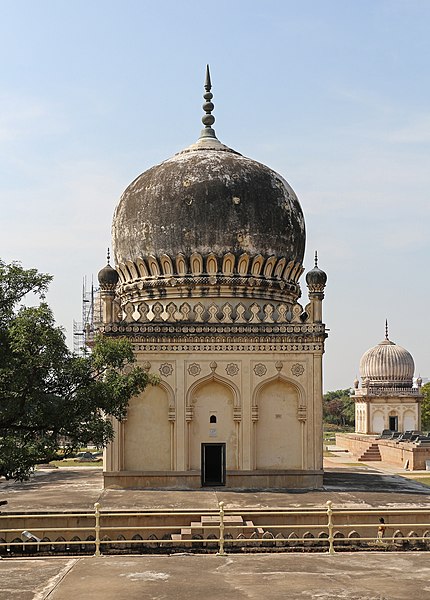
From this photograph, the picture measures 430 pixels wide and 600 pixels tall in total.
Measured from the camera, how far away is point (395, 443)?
34.7 m

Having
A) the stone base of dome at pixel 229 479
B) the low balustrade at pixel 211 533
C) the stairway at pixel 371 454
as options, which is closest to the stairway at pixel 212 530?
the low balustrade at pixel 211 533

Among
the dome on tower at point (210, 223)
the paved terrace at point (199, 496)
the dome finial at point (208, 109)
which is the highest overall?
the dome finial at point (208, 109)

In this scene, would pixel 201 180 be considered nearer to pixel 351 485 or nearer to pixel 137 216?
pixel 137 216

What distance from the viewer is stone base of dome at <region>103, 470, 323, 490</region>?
59.2 feet

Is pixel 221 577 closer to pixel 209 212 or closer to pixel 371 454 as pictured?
pixel 209 212

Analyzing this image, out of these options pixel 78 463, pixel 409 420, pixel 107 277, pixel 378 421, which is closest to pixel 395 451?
pixel 378 421

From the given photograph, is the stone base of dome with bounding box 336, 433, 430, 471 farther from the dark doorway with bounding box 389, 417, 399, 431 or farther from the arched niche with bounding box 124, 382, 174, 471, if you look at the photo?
the arched niche with bounding box 124, 382, 174, 471

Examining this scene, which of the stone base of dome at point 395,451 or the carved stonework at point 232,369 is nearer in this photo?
the carved stonework at point 232,369

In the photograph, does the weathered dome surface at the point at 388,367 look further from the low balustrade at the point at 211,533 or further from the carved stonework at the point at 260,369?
the low balustrade at the point at 211,533

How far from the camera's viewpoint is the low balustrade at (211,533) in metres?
13.3

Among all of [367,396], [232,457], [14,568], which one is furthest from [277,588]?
[367,396]

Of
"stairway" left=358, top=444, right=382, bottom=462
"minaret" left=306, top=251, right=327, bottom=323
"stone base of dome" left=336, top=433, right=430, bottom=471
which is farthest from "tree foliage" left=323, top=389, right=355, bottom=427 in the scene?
"minaret" left=306, top=251, right=327, bottom=323

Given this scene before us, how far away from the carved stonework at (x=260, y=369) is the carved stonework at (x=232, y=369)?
17.2 inches

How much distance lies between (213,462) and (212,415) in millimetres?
1072
